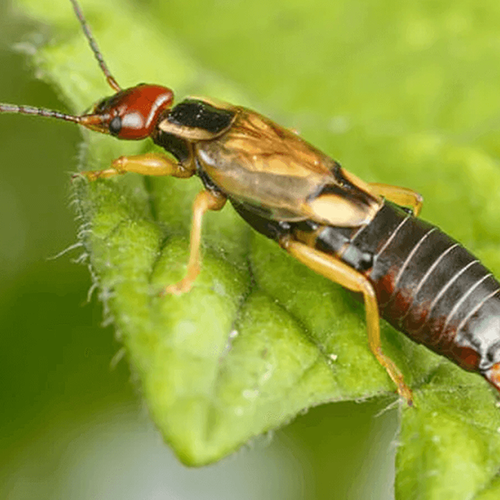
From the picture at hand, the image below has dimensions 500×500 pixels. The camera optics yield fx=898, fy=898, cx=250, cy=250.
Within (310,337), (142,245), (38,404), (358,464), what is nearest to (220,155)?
(142,245)

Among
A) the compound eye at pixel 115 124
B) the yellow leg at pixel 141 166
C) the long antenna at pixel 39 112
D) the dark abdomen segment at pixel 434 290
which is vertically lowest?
the dark abdomen segment at pixel 434 290

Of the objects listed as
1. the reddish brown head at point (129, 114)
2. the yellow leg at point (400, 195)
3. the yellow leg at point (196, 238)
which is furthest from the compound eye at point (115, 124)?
the yellow leg at point (400, 195)

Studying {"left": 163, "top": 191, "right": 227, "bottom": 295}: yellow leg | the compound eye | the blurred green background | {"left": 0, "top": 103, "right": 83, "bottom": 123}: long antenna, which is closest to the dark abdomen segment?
{"left": 163, "top": 191, "right": 227, "bottom": 295}: yellow leg

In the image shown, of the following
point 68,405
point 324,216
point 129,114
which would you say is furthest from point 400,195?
point 68,405

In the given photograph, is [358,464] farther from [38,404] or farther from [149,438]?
[38,404]

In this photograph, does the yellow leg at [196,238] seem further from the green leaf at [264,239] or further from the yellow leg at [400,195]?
the yellow leg at [400,195]
